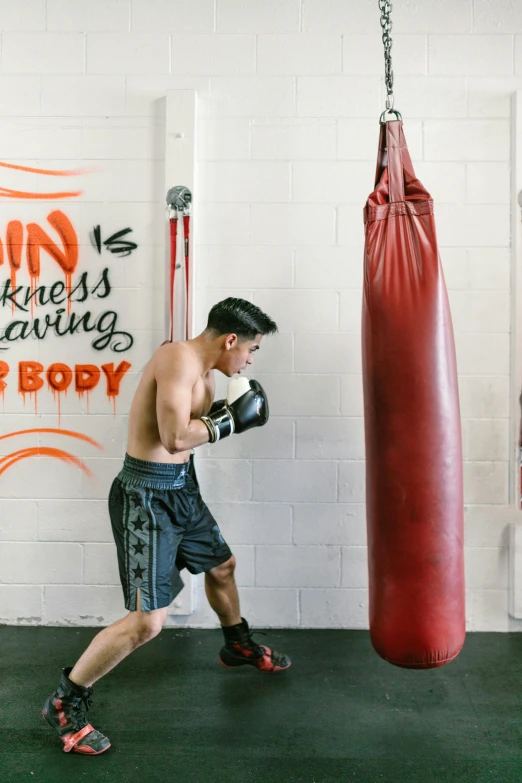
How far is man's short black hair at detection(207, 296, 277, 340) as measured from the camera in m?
2.10

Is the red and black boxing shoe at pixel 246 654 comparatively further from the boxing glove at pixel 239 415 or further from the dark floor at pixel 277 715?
the boxing glove at pixel 239 415

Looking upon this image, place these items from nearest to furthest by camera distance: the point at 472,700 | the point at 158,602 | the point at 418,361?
the point at 418,361
the point at 158,602
the point at 472,700

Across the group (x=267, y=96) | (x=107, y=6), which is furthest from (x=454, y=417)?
(x=107, y=6)

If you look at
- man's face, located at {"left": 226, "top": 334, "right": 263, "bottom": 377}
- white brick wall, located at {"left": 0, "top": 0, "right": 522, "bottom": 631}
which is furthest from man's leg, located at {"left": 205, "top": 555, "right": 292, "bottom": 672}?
man's face, located at {"left": 226, "top": 334, "right": 263, "bottom": 377}

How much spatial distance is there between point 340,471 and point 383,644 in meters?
1.00

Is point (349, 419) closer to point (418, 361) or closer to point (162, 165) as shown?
point (418, 361)

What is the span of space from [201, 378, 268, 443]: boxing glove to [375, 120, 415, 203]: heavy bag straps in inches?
32.5

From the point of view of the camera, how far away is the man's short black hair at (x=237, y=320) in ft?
6.88

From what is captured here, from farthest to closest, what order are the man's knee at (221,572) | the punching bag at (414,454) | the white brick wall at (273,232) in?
the white brick wall at (273,232), the man's knee at (221,572), the punching bag at (414,454)

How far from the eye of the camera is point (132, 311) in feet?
8.66

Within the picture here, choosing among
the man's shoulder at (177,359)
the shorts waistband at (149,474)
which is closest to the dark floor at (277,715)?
the shorts waistband at (149,474)

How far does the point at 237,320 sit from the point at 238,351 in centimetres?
12

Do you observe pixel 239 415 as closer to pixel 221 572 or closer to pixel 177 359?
pixel 177 359

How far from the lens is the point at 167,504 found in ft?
6.61
